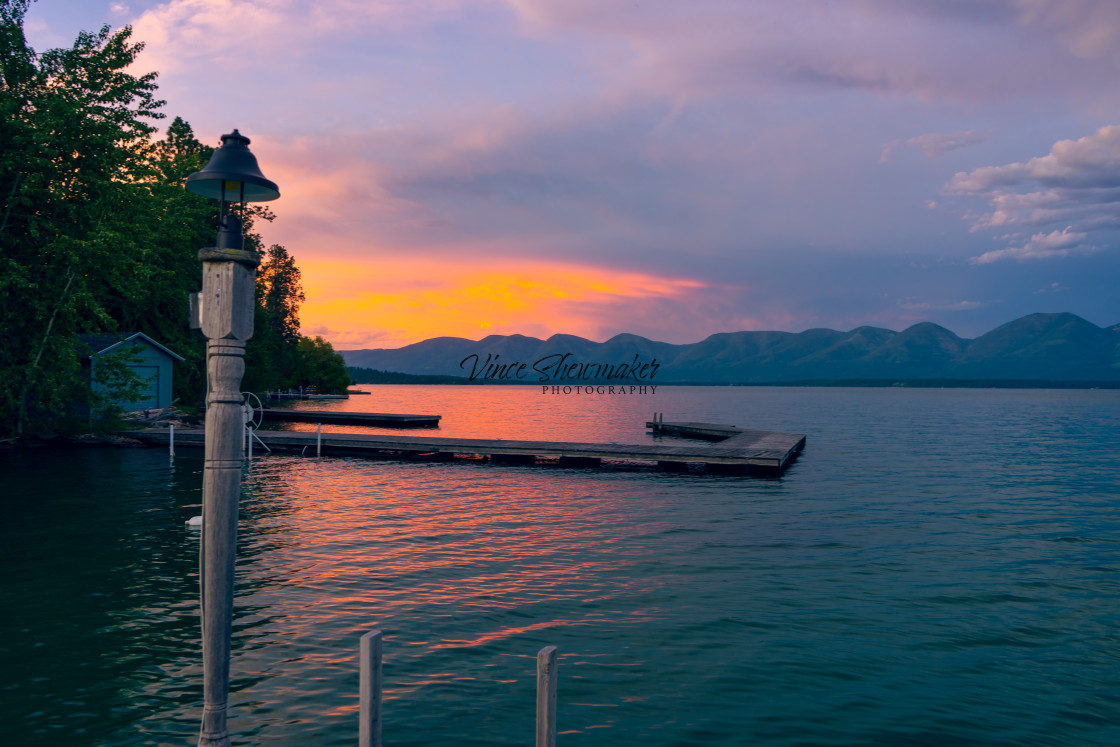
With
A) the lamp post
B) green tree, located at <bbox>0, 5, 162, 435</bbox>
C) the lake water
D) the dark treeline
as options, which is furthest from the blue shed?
the lamp post

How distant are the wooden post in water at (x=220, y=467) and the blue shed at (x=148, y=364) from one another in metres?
42.3

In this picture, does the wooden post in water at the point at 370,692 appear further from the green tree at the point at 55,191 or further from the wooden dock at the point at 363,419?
the wooden dock at the point at 363,419

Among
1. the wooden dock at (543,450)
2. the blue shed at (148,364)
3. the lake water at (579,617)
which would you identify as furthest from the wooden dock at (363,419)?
the lake water at (579,617)

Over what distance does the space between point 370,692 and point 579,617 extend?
6.51m

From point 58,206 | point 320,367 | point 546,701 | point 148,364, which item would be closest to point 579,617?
point 546,701

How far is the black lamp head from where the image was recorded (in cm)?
552

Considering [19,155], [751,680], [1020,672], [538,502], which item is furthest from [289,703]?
[19,155]

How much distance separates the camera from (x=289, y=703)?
7.95 m

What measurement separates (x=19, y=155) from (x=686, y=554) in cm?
3096

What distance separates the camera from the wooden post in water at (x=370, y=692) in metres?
5.02

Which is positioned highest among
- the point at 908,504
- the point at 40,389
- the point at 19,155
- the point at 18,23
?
the point at 18,23

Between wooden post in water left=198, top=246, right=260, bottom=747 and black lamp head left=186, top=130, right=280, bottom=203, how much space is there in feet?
2.20

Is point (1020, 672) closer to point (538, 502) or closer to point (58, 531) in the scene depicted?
point (538, 502)

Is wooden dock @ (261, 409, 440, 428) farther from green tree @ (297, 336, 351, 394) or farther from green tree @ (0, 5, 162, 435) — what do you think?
green tree @ (297, 336, 351, 394)
